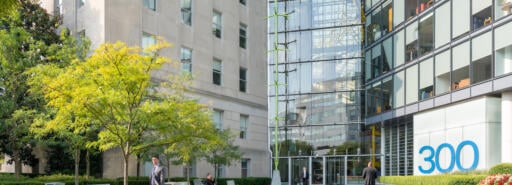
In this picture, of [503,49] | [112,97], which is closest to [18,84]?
[112,97]

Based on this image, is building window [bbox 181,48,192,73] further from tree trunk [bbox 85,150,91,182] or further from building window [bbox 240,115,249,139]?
tree trunk [bbox 85,150,91,182]

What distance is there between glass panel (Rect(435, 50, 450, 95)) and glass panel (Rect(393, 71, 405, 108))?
4198mm

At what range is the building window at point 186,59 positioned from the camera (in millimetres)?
39494

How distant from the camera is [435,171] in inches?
1255

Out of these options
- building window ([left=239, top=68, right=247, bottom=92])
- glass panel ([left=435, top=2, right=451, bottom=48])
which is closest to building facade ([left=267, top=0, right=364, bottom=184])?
building window ([left=239, top=68, right=247, bottom=92])

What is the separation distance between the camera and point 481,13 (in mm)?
27781

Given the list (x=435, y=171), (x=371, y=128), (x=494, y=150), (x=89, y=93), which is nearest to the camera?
(x=89, y=93)

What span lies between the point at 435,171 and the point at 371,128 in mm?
10148

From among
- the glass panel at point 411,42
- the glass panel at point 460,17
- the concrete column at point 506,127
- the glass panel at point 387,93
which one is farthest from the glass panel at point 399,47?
the concrete column at point 506,127

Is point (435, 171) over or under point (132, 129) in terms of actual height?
under

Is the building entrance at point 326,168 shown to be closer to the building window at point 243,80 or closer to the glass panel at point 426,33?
the building window at point 243,80

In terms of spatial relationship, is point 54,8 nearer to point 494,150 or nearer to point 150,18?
point 150,18

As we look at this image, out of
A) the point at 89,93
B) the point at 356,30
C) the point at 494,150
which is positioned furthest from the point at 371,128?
the point at 89,93

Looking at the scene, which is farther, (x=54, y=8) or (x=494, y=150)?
(x=54, y=8)
